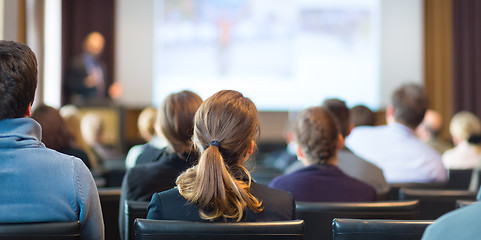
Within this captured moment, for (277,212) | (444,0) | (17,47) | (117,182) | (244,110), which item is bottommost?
(117,182)

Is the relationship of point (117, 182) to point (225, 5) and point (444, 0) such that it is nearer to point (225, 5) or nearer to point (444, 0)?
point (225, 5)

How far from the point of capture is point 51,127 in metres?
2.95

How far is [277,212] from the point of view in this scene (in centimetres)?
162

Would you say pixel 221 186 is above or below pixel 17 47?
below

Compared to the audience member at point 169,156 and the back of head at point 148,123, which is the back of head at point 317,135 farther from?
the back of head at point 148,123

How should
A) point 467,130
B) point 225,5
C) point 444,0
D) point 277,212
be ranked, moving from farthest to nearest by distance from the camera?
point 444,0
point 225,5
point 467,130
point 277,212

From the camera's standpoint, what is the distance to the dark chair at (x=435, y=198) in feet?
8.01

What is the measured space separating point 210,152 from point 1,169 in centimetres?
52

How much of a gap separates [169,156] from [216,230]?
1.00 meters

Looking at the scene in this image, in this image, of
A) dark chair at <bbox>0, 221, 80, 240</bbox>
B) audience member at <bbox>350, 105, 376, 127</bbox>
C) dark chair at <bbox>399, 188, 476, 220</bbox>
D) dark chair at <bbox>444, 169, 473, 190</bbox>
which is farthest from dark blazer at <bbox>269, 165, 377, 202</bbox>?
audience member at <bbox>350, 105, 376, 127</bbox>

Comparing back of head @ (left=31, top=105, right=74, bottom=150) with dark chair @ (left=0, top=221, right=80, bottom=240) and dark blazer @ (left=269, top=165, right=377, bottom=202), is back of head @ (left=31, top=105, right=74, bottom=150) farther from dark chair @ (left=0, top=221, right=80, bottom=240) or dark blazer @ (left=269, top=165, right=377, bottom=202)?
dark chair @ (left=0, top=221, right=80, bottom=240)

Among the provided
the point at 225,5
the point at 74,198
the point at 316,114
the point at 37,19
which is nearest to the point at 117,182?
the point at 316,114

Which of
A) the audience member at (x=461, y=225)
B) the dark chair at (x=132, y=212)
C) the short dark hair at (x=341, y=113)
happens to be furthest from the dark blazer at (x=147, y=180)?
the audience member at (x=461, y=225)

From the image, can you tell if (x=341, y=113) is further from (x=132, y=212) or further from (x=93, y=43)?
(x=93, y=43)
